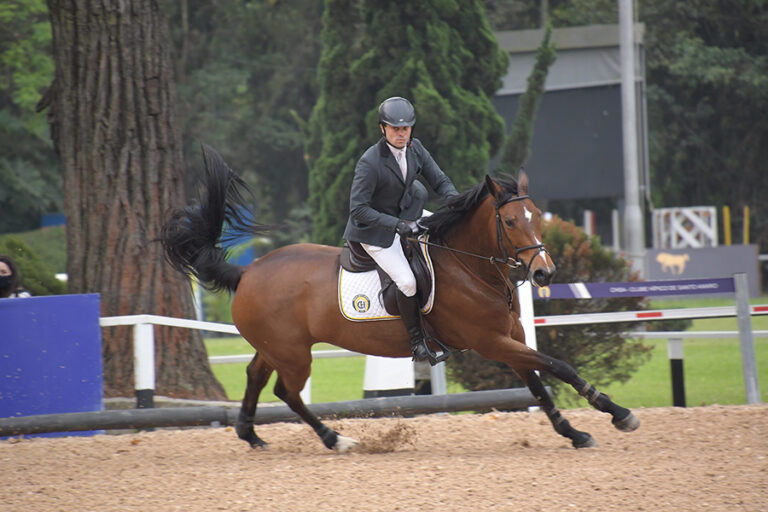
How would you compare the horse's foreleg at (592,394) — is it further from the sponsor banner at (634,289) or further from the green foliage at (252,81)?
the green foliage at (252,81)

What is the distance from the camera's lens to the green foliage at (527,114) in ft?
53.7

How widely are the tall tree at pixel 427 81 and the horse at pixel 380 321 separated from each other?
29.9 ft

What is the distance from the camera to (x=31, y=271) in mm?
9414

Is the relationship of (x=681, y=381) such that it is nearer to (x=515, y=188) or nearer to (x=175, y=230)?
(x=515, y=188)

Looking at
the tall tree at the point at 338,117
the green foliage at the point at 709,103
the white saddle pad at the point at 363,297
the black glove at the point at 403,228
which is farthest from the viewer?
the green foliage at the point at 709,103

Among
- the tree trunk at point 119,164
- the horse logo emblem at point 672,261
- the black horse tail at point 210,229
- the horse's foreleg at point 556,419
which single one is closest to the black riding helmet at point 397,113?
the black horse tail at point 210,229

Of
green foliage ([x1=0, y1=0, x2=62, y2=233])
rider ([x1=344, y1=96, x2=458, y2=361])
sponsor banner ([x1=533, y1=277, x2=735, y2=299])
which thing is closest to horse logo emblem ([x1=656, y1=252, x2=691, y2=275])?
sponsor banner ([x1=533, y1=277, x2=735, y2=299])

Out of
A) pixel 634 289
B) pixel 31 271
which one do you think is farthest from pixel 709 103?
pixel 31 271

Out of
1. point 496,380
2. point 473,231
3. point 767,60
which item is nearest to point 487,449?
point 473,231

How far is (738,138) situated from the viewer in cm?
3198

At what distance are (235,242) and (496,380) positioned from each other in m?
3.08

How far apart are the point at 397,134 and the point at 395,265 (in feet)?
3.06

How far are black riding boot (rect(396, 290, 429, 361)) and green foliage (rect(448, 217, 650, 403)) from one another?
253cm

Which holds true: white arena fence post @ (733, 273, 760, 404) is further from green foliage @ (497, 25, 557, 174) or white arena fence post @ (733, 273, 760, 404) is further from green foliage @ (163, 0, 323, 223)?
green foliage @ (163, 0, 323, 223)
